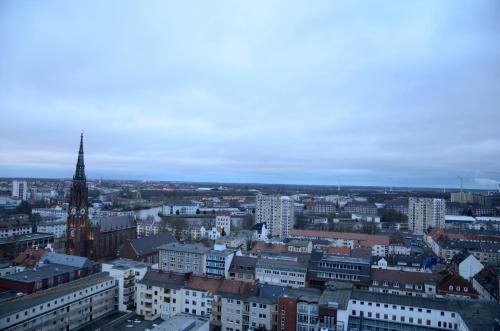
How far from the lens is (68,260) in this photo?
30.3m

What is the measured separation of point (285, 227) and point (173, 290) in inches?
1800

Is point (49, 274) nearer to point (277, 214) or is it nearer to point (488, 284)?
point (488, 284)

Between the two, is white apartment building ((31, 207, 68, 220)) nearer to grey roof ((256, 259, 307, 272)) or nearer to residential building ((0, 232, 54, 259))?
residential building ((0, 232, 54, 259))

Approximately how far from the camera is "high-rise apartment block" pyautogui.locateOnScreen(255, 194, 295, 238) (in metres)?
68.9

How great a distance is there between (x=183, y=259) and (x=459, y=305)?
23378 mm

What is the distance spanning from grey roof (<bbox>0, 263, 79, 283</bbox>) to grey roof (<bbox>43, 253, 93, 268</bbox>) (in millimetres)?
602

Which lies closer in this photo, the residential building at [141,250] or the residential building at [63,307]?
the residential building at [63,307]

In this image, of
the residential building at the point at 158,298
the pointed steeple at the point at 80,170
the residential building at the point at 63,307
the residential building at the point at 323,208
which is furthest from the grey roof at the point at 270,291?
the residential building at the point at 323,208

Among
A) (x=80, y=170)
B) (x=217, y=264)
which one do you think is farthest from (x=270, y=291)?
(x=80, y=170)

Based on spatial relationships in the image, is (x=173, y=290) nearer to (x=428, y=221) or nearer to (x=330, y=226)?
(x=330, y=226)

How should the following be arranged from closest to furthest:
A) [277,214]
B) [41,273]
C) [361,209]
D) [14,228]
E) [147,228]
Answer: [41,273] → [14,228] → [147,228] → [277,214] → [361,209]

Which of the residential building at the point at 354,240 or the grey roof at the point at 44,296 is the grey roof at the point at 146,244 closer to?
the grey roof at the point at 44,296

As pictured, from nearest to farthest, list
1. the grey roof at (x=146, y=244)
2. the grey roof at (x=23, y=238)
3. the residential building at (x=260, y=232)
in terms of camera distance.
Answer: the grey roof at (x=146, y=244) → the grey roof at (x=23, y=238) → the residential building at (x=260, y=232)

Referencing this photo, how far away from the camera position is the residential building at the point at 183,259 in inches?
1331
